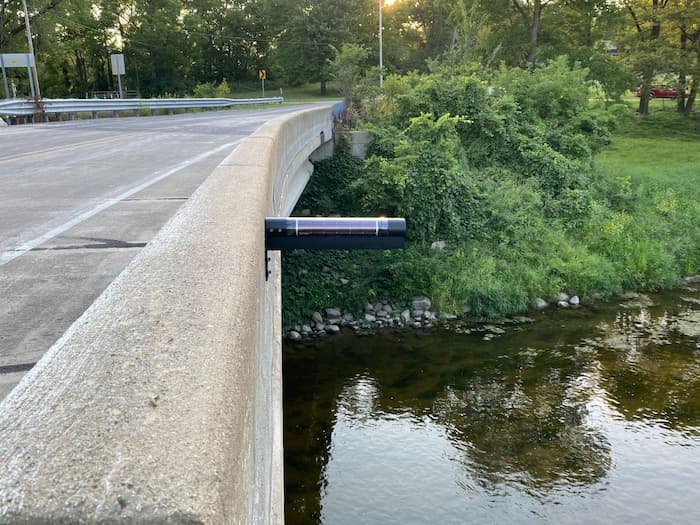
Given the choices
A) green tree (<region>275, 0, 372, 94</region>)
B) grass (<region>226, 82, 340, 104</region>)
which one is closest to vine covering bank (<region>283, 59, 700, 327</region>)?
green tree (<region>275, 0, 372, 94</region>)

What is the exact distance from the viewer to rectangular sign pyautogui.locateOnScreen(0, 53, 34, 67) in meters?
25.7

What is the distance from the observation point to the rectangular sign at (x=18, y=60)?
84.4 feet

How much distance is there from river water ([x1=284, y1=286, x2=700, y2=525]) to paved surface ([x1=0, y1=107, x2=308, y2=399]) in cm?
450

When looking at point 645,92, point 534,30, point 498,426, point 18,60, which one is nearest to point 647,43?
point 645,92

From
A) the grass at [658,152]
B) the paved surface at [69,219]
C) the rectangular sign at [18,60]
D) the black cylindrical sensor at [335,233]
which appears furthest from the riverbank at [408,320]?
the rectangular sign at [18,60]

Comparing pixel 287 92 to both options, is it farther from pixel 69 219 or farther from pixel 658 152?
pixel 69 219

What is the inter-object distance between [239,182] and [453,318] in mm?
11662

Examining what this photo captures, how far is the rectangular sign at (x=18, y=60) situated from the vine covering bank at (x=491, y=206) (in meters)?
13.7

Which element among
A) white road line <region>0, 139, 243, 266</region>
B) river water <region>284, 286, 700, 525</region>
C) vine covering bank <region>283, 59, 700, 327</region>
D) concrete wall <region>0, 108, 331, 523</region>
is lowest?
river water <region>284, 286, 700, 525</region>

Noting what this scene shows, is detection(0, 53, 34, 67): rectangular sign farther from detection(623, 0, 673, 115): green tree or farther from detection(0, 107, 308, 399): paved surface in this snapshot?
detection(623, 0, 673, 115): green tree

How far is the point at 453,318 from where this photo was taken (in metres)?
15.9

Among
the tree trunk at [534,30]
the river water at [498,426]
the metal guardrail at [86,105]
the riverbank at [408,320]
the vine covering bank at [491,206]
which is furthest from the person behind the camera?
the tree trunk at [534,30]

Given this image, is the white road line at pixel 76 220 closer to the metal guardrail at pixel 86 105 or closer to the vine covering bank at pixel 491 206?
the vine covering bank at pixel 491 206

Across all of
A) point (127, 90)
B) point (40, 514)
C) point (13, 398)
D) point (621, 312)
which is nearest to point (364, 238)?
point (13, 398)
